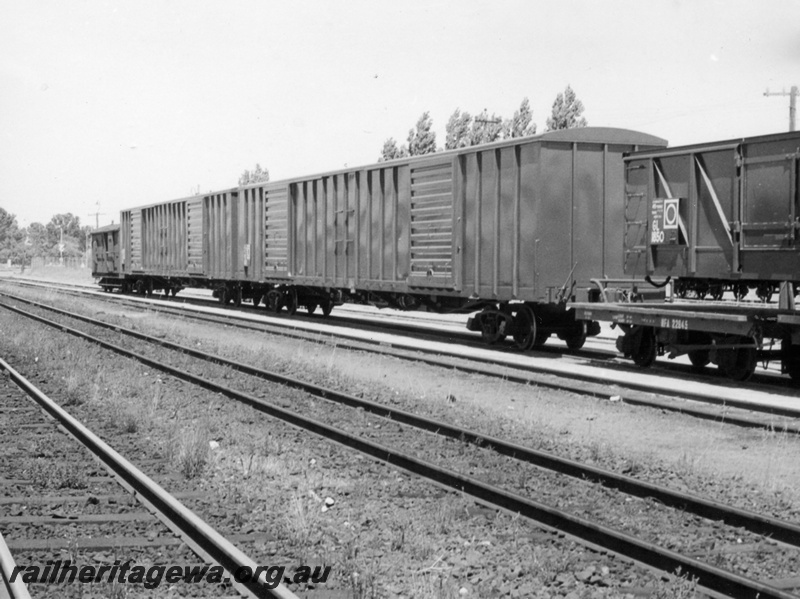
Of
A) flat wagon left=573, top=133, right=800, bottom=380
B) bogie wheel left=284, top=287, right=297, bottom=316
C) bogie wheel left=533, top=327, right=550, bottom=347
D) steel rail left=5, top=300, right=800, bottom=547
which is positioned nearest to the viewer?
steel rail left=5, top=300, right=800, bottom=547

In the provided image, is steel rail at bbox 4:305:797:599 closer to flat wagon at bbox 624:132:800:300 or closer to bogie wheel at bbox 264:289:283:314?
flat wagon at bbox 624:132:800:300

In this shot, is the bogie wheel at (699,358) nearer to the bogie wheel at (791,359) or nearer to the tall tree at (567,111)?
the bogie wheel at (791,359)

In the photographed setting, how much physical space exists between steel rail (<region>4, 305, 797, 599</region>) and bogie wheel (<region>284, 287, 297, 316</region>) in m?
17.5

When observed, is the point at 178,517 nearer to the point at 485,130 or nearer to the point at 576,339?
the point at 576,339

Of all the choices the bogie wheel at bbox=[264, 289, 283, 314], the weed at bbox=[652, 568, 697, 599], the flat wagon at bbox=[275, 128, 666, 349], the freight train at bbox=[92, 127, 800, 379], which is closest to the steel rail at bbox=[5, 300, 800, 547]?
the weed at bbox=[652, 568, 697, 599]

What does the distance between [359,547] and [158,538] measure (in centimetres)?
134

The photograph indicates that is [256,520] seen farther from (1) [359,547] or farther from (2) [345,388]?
(2) [345,388]

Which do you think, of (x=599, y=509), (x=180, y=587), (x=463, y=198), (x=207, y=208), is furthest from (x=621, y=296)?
(x=207, y=208)

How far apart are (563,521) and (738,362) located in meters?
8.28

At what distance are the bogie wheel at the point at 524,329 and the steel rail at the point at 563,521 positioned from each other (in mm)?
7759

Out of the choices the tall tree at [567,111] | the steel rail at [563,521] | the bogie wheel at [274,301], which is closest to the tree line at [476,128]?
the tall tree at [567,111]

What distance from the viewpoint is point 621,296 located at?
1573 centimetres

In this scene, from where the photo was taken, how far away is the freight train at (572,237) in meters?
12.7

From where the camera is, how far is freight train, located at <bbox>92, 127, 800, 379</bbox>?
12.7 m
